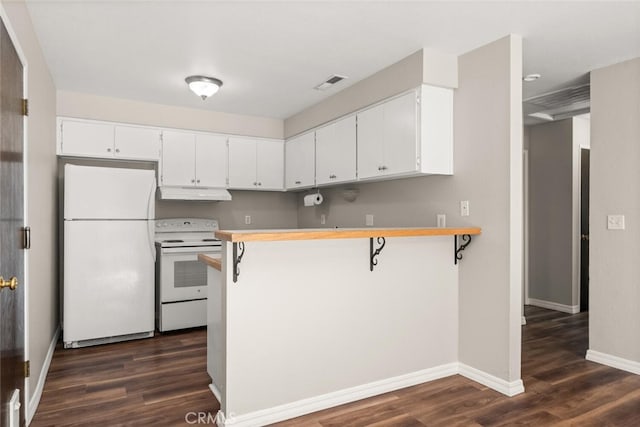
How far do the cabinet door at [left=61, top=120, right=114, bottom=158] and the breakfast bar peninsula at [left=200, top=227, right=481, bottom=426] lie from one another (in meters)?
2.30

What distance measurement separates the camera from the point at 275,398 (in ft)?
7.89

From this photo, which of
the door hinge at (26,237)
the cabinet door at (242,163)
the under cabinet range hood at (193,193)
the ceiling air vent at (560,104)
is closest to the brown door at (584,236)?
the ceiling air vent at (560,104)

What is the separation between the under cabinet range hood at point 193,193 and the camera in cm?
446

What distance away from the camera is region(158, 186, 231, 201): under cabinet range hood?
446 centimetres

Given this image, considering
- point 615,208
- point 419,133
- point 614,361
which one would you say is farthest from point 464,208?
point 614,361

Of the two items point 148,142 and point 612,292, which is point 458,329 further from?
point 148,142

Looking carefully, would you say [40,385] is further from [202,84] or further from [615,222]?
[615,222]

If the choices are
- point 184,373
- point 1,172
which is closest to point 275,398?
point 184,373

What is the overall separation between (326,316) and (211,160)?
9.28ft

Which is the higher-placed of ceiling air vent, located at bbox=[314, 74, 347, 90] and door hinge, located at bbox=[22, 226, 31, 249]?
ceiling air vent, located at bbox=[314, 74, 347, 90]

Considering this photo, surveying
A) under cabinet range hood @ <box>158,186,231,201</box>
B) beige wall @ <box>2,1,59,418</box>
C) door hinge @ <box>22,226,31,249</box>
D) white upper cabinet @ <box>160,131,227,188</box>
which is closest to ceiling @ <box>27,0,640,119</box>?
beige wall @ <box>2,1,59,418</box>

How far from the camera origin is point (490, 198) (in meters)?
2.87

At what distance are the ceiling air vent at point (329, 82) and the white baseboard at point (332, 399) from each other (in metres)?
2.45

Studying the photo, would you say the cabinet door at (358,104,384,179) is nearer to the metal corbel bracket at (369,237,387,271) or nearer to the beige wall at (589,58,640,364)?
the metal corbel bracket at (369,237,387,271)
